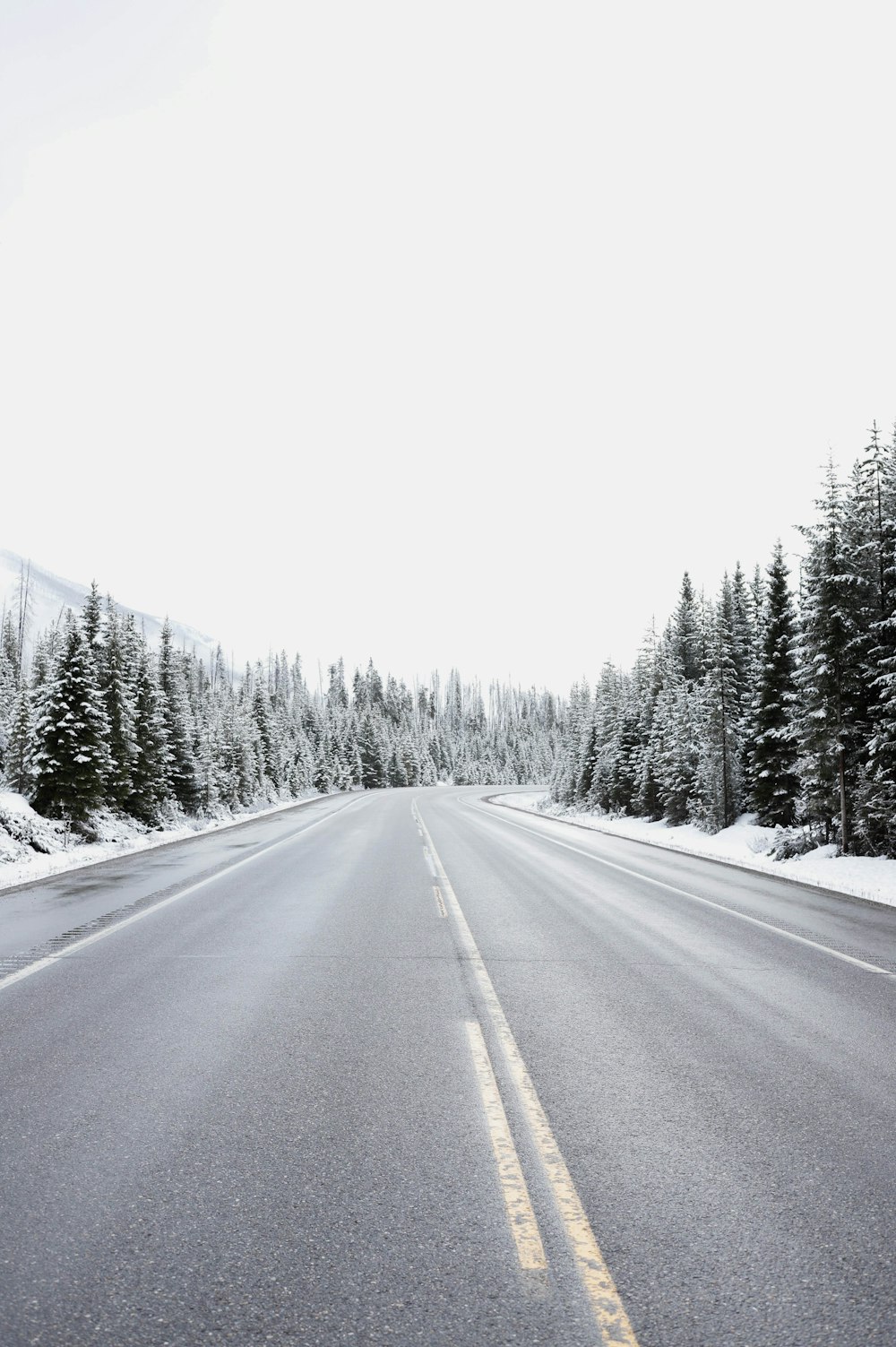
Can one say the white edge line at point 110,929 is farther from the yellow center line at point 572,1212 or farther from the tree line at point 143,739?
the tree line at point 143,739

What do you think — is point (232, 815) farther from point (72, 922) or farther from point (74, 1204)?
point (74, 1204)

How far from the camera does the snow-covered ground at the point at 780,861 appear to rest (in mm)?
15172

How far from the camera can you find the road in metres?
2.88

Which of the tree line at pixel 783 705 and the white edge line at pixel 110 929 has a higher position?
the tree line at pixel 783 705

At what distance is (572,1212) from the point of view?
3.48m

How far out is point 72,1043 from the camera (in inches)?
224

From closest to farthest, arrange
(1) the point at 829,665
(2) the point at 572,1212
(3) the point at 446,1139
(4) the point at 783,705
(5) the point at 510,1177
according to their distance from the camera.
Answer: (2) the point at 572,1212 < (5) the point at 510,1177 < (3) the point at 446,1139 < (1) the point at 829,665 < (4) the point at 783,705

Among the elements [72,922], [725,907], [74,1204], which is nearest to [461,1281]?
[74,1204]

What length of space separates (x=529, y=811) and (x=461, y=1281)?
42985 mm

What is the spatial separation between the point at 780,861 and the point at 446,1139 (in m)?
17.6

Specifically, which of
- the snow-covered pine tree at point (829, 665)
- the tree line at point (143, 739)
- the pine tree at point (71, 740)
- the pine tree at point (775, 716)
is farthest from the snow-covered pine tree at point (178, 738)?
the snow-covered pine tree at point (829, 665)

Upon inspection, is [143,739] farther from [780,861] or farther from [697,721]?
[780,861]

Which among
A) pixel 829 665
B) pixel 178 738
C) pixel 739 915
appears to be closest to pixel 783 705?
pixel 829 665

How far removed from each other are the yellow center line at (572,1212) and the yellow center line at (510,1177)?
130mm
